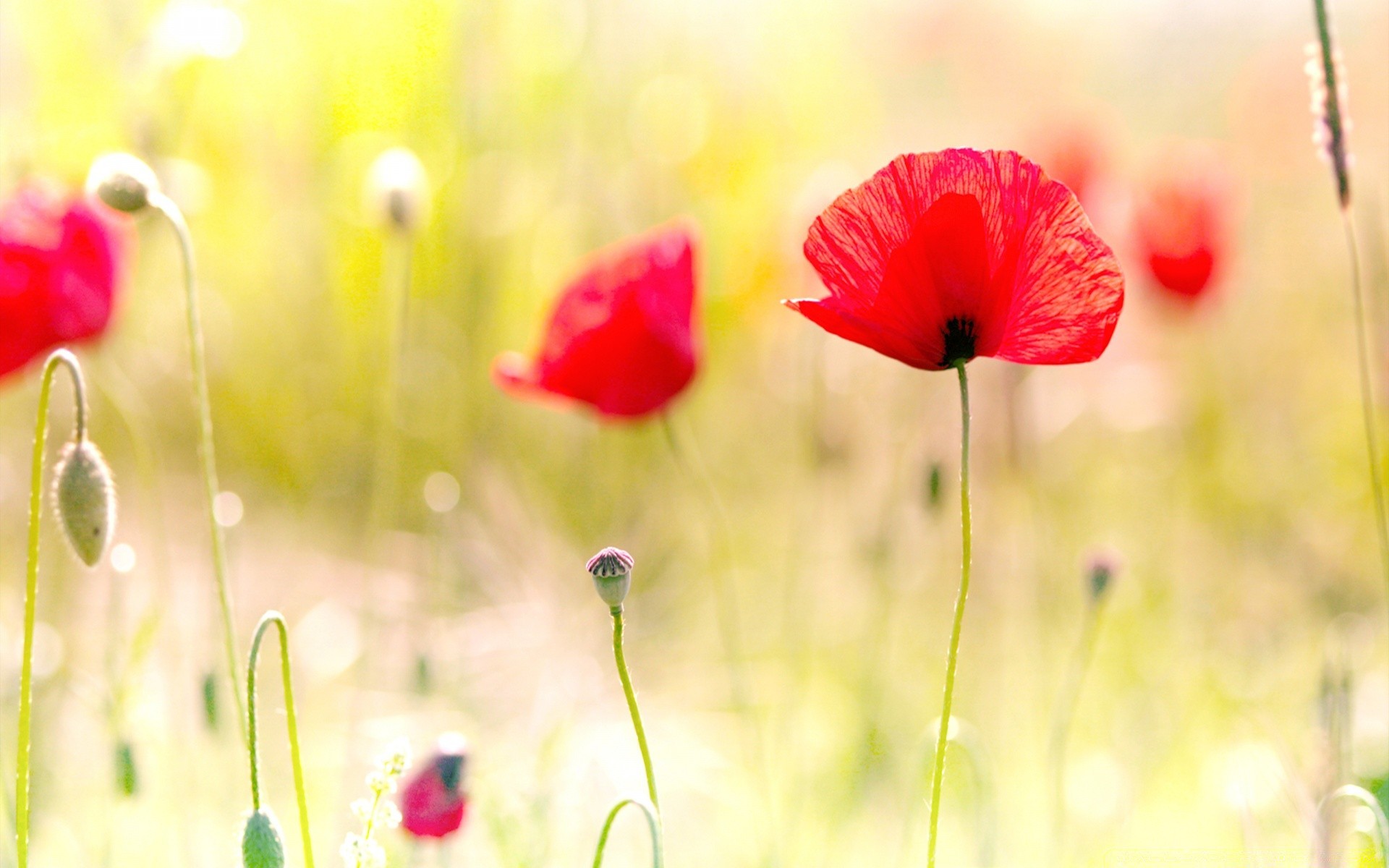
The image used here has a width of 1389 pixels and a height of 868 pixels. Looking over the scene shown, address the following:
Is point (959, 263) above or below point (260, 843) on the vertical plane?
above

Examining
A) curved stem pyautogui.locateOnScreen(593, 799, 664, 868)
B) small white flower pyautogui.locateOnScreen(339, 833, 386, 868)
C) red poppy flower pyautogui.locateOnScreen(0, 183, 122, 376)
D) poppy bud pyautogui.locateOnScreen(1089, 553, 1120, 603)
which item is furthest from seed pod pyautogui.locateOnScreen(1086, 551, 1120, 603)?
red poppy flower pyautogui.locateOnScreen(0, 183, 122, 376)

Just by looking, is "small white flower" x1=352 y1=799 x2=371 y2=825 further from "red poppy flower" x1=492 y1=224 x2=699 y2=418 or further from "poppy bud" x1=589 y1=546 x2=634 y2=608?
"red poppy flower" x1=492 y1=224 x2=699 y2=418

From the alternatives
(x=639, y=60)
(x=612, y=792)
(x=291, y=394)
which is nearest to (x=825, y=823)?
(x=612, y=792)

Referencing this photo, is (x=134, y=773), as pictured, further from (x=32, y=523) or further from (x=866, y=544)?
(x=866, y=544)

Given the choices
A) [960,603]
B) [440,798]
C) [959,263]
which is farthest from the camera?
[440,798]

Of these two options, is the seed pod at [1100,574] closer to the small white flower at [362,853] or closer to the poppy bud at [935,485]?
the poppy bud at [935,485]

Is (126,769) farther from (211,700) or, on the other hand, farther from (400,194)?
(400,194)

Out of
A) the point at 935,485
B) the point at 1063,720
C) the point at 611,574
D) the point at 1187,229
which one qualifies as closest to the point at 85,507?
the point at 611,574
